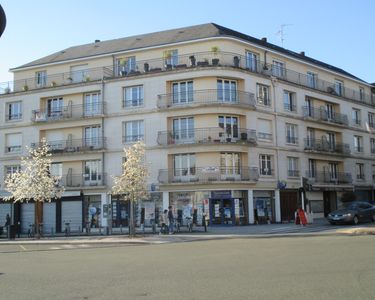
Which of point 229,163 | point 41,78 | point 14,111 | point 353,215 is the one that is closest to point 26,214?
point 14,111

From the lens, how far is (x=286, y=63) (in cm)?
4353

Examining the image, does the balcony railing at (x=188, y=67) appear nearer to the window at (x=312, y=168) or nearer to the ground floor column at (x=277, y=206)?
the window at (x=312, y=168)

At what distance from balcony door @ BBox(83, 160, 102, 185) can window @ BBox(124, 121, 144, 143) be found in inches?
132

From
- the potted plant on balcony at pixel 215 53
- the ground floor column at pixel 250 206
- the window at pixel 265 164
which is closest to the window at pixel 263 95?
the window at pixel 265 164

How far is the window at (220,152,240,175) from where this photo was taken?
3669cm

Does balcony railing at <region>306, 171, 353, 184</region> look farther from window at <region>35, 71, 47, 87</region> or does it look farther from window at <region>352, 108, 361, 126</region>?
window at <region>35, 71, 47, 87</region>

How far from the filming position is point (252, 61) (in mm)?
40469

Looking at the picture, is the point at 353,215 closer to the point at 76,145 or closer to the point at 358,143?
the point at 358,143

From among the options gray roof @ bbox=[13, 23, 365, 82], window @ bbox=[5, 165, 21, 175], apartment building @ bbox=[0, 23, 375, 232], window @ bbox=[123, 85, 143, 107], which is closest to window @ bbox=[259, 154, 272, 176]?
apartment building @ bbox=[0, 23, 375, 232]

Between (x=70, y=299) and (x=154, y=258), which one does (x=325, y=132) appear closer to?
(x=154, y=258)

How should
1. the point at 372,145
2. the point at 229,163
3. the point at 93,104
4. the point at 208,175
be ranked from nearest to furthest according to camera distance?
1. the point at 208,175
2. the point at 229,163
3. the point at 93,104
4. the point at 372,145

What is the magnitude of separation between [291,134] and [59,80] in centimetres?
2087

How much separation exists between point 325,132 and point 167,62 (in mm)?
17045

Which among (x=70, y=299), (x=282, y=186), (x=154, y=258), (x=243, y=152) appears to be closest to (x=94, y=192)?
(x=243, y=152)
